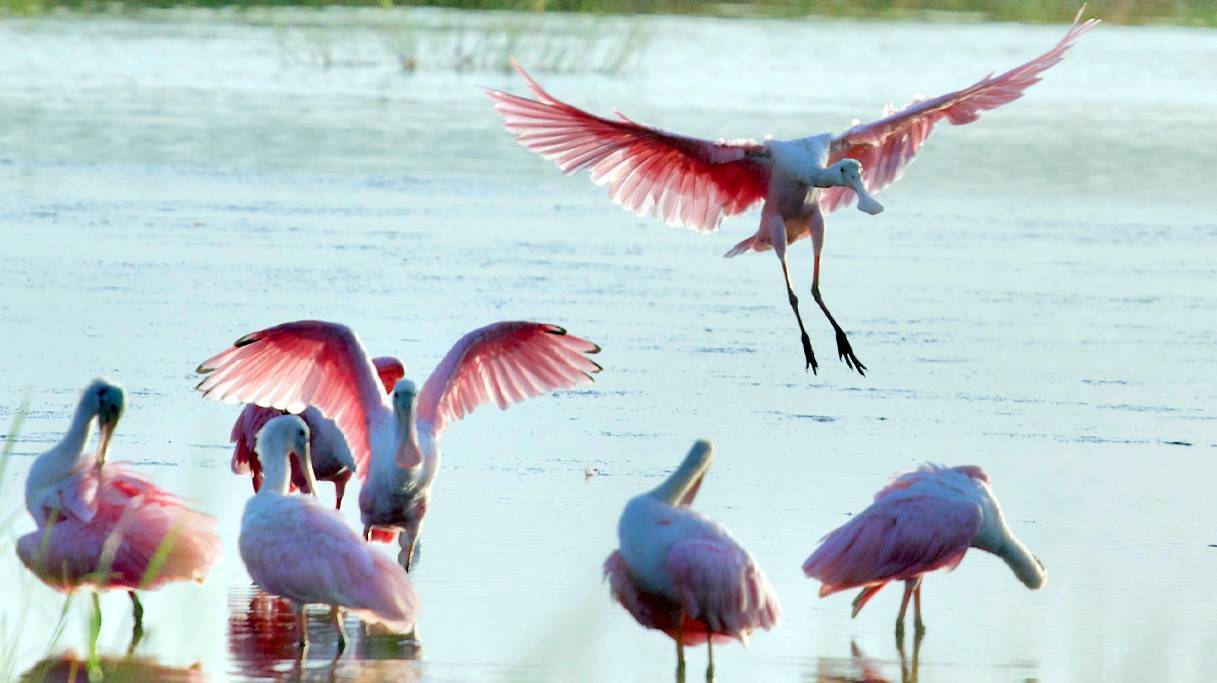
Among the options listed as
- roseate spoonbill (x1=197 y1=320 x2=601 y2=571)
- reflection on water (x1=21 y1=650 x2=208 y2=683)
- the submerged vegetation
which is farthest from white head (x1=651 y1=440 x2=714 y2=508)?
the submerged vegetation

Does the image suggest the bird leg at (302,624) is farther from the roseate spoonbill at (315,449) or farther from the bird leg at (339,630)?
the roseate spoonbill at (315,449)

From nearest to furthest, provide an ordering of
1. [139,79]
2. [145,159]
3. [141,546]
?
[141,546]
[145,159]
[139,79]

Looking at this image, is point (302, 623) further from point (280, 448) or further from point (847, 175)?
point (847, 175)

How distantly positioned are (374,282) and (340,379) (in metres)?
5.05

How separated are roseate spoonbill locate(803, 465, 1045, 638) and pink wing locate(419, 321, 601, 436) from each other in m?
1.78

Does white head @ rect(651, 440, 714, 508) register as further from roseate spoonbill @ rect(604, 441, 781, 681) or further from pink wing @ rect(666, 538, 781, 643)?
pink wing @ rect(666, 538, 781, 643)

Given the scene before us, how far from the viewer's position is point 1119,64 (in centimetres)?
3453

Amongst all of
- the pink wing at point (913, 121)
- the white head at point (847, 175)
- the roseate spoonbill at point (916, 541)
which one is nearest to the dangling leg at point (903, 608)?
the roseate spoonbill at point (916, 541)

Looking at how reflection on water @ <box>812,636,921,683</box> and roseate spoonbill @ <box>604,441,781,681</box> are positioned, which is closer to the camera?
roseate spoonbill @ <box>604,441,781,681</box>

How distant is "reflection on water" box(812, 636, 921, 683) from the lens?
6754 millimetres

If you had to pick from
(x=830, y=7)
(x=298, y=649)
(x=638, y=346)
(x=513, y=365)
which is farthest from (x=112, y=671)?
(x=830, y=7)

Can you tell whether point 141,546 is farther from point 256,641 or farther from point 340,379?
point 340,379

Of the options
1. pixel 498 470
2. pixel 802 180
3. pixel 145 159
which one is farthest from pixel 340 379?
pixel 145 159

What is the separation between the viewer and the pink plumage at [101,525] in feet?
22.5
